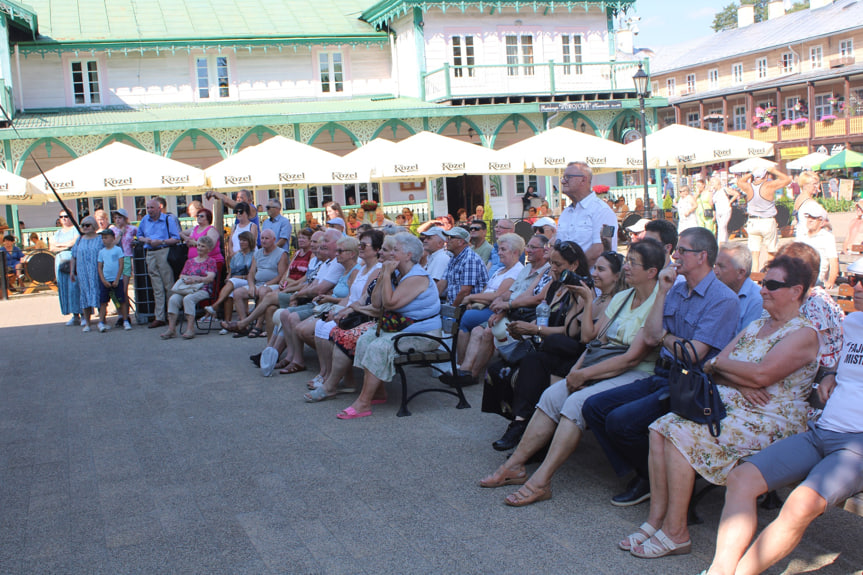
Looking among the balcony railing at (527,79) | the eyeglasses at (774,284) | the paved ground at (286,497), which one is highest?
the balcony railing at (527,79)

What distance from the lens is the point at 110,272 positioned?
12078 millimetres

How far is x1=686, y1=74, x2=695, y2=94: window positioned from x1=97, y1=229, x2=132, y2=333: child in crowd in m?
47.0

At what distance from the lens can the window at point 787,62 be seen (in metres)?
46.6

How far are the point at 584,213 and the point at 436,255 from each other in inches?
82.9

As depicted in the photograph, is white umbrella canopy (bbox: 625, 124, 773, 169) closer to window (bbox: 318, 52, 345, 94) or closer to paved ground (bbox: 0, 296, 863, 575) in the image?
paved ground (bbox: 0, 296, 863, 575)

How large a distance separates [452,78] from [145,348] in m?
17.8

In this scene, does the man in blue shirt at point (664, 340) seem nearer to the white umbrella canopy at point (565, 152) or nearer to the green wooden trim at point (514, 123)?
the white umbrella canopy at point (565, 152)

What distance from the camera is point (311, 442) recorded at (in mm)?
5812

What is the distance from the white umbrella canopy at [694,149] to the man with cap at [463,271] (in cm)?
991

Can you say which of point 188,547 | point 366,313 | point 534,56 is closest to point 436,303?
point 366,313

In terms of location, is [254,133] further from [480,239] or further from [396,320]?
[396,320]

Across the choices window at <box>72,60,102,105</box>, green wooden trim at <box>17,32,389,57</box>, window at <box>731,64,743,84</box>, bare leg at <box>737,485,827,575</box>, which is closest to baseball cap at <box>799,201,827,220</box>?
bare leg at <box>737,485,827,575</box>

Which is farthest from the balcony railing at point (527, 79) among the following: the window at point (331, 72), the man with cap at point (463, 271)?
the man with cap at point (463, 271)

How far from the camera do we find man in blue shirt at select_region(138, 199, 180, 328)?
11828 mm
